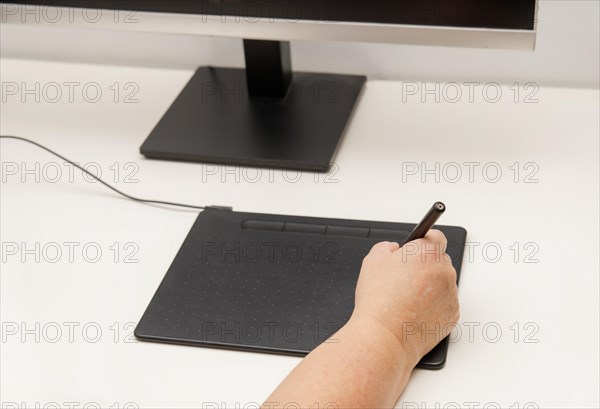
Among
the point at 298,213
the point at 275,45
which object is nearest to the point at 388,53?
the point at 275,45

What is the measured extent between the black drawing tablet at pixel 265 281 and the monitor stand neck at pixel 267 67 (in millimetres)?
275

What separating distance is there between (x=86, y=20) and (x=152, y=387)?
1.73 feet

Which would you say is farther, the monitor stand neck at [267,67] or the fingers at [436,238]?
the monitor stand neck at [267,67]

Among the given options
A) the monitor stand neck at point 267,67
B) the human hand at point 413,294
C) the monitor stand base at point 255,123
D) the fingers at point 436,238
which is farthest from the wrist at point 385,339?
the monitor stand neck at point 267,67

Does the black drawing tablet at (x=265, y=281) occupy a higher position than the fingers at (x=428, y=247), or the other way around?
the fingers at (x=428, y=247)

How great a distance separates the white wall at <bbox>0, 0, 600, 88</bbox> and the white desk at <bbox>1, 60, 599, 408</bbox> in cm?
3

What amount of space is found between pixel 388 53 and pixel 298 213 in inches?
14.9

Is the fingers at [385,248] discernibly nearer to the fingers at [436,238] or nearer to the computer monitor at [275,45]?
the fingers at [436,238]

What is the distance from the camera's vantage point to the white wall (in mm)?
1283

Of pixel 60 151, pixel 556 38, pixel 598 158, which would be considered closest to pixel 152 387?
pixel 60 151

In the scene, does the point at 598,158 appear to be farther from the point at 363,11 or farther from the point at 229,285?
the point at 229,285

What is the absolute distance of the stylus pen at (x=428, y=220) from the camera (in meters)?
0.84

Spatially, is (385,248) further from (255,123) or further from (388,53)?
(388,53)

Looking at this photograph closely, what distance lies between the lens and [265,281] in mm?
977
